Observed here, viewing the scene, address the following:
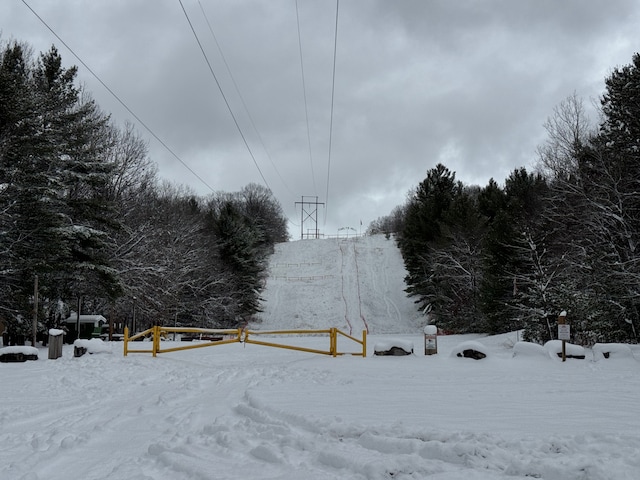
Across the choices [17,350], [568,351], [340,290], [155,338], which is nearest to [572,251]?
[568,351]

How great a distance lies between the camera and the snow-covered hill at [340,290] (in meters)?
46.7

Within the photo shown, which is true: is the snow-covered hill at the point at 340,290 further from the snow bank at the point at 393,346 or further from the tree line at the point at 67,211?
the snow bank at the point at 393,346

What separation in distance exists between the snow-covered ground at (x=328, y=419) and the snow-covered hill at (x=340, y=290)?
30.4 meters

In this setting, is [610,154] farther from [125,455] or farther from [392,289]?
[392,289]

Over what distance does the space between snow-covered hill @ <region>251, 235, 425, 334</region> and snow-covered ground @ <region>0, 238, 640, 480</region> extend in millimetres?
30365

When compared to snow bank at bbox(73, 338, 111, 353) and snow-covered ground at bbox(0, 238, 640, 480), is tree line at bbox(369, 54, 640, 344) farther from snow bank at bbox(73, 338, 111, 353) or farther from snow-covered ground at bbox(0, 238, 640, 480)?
snow bank at bbox(73, 338, 111, 353)

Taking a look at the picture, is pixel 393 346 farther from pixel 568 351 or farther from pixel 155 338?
pixel 155 338

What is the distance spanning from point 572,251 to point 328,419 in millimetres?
20027

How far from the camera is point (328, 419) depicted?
646 centimetres

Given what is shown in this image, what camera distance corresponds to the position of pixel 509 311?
27625 millimetres

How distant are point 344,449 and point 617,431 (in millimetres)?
2868

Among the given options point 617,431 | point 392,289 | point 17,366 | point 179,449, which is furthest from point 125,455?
point 392,289

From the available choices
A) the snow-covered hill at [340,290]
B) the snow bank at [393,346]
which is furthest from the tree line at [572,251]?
the snow-covered hill at [340,290]

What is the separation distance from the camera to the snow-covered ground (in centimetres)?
468
